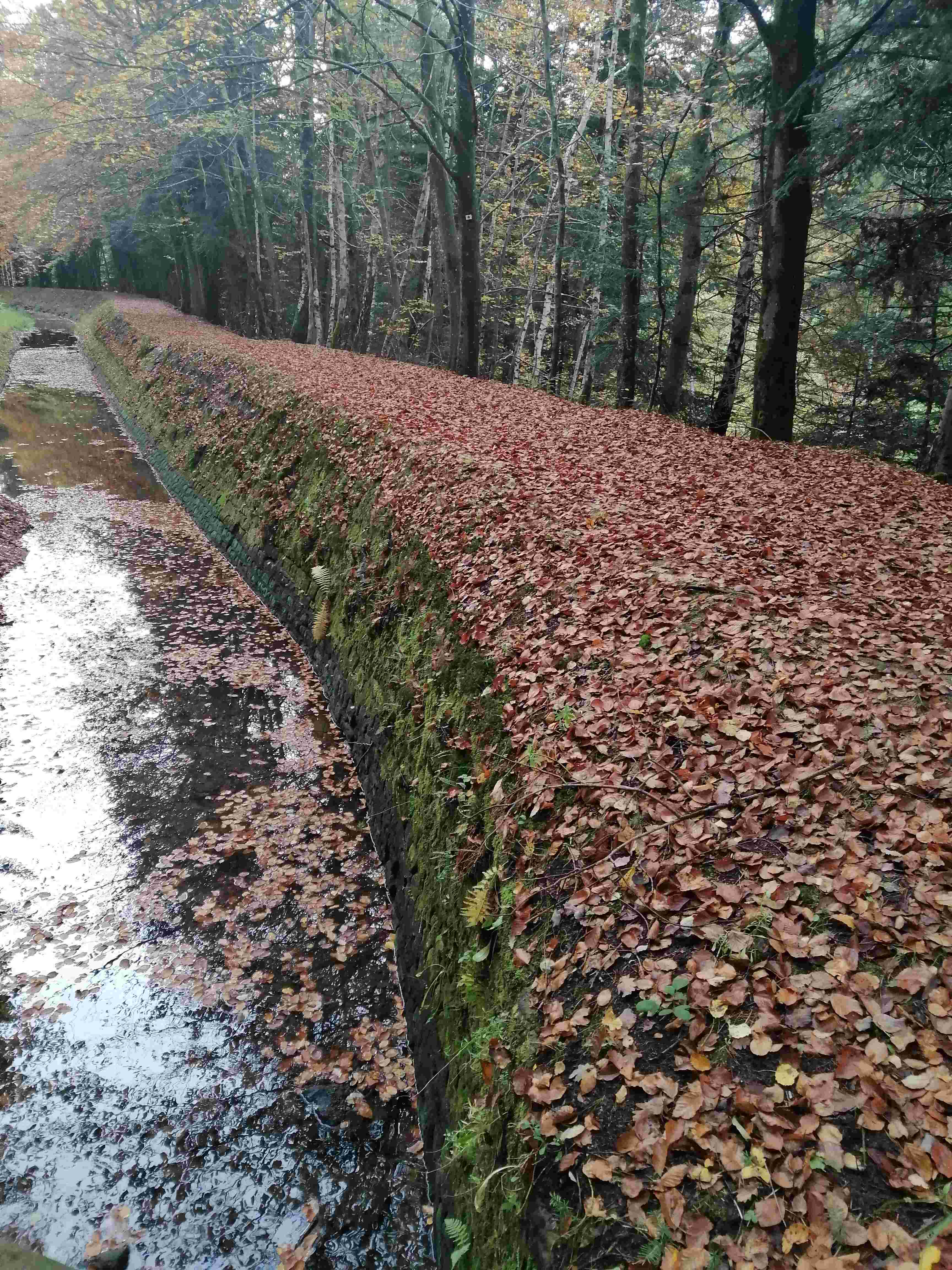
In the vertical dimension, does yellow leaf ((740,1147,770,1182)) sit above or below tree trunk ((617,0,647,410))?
below

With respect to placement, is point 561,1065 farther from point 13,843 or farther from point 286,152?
point 286,152

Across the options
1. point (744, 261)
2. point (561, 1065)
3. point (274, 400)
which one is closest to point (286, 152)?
point (274, 400)

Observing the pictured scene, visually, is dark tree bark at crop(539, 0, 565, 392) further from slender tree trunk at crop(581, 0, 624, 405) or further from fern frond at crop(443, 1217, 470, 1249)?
fern frond at crop(443, 1217, 470, 1249)

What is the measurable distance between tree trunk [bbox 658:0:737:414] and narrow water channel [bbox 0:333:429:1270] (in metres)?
8.77

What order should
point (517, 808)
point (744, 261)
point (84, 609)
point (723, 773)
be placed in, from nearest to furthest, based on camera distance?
1. point (723, 773)
2. point (517, 808)
3. point (84, 609)
4. point (744, 261)

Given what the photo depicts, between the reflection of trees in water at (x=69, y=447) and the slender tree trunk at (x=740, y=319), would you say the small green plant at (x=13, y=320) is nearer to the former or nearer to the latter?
the reflection of trees in water at (x=69, y=447)

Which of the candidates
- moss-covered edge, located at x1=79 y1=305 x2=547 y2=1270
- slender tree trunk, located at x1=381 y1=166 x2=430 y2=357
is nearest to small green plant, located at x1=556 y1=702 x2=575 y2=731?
moss-covered edge, located at x1=79 y1=305 x2=547 y2=1270

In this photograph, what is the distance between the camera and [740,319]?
40.7ft

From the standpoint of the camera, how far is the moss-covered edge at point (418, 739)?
11.5ft

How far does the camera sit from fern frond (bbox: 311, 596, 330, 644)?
9.32 m

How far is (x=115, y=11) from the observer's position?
18.2 meters

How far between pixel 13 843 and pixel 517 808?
4444mm

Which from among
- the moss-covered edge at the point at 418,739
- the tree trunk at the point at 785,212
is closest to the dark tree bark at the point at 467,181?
the moss-covered edge at the point at 418,739

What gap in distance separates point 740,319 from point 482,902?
11.5m
